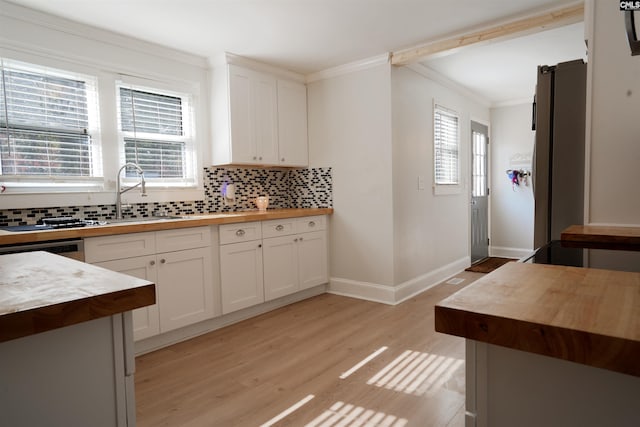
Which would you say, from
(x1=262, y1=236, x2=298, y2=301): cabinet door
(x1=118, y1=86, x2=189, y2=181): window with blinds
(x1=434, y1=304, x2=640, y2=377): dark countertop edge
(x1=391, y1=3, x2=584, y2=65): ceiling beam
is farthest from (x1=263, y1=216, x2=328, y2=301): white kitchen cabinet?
(x1=434, y1=304, x2=640, y2=377): dark countertop edge

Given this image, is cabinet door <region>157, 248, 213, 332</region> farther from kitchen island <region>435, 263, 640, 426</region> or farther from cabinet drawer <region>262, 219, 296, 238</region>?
kitchen island <region>435, 263, 640, 426</region>

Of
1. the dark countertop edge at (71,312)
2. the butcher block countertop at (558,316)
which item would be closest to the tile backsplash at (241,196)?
the dark countertop edge at (71,312)

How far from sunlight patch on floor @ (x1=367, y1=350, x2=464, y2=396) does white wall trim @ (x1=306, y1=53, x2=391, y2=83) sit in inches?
106

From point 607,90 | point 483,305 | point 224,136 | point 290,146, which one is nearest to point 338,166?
point 290,146

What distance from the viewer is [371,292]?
4.06 m

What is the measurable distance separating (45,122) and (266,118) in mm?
1867

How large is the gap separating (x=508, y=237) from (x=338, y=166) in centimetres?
360

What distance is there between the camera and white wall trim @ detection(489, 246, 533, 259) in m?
6.19

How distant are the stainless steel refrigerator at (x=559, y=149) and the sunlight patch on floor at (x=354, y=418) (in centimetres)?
140

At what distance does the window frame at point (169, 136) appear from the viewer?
3.24 meters

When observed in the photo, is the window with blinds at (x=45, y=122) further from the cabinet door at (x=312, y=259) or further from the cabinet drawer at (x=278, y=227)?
the cabinet door at (x=312, y=259)

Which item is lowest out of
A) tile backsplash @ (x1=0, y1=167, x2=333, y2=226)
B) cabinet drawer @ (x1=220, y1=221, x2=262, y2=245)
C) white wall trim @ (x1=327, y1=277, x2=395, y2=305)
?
white wall trim @ (x1=327, y1=277, x2=395, y2=305)

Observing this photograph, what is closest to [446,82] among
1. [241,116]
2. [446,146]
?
[446,146]

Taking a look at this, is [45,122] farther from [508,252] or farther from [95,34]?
[508,252]
